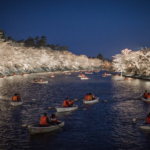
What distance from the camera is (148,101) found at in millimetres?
26656

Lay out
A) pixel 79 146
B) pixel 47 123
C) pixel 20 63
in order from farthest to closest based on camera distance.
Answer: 1. pixel 20 63
2. pixel 47 123
3. pixel 79 146

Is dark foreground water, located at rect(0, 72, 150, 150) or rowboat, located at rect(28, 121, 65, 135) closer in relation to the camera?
dark foreground water, located at rect(0, 72, 150, 150)

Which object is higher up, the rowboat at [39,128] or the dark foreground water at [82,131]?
the rowboat at [39,128]

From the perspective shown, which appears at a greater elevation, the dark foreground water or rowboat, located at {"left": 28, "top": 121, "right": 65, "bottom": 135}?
rowboat, located at {"left": 28, "top": 121, "right": 65, "bottom": 135}

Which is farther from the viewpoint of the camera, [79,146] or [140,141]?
[140,141]

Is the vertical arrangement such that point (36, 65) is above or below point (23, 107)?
above

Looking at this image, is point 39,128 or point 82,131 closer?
point 39,128

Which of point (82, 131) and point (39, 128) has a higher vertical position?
point (39, 128)

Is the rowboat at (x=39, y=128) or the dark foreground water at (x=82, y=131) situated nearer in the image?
the dark foreground water at (x=82, y=131)

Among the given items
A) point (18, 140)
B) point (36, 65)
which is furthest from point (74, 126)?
point (36, 65)

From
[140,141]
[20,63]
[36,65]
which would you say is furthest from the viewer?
[36,65]

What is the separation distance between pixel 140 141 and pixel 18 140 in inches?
354

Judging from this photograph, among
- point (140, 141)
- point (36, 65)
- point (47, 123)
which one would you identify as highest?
point (36, 65)

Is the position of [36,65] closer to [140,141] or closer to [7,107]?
[7,107]
